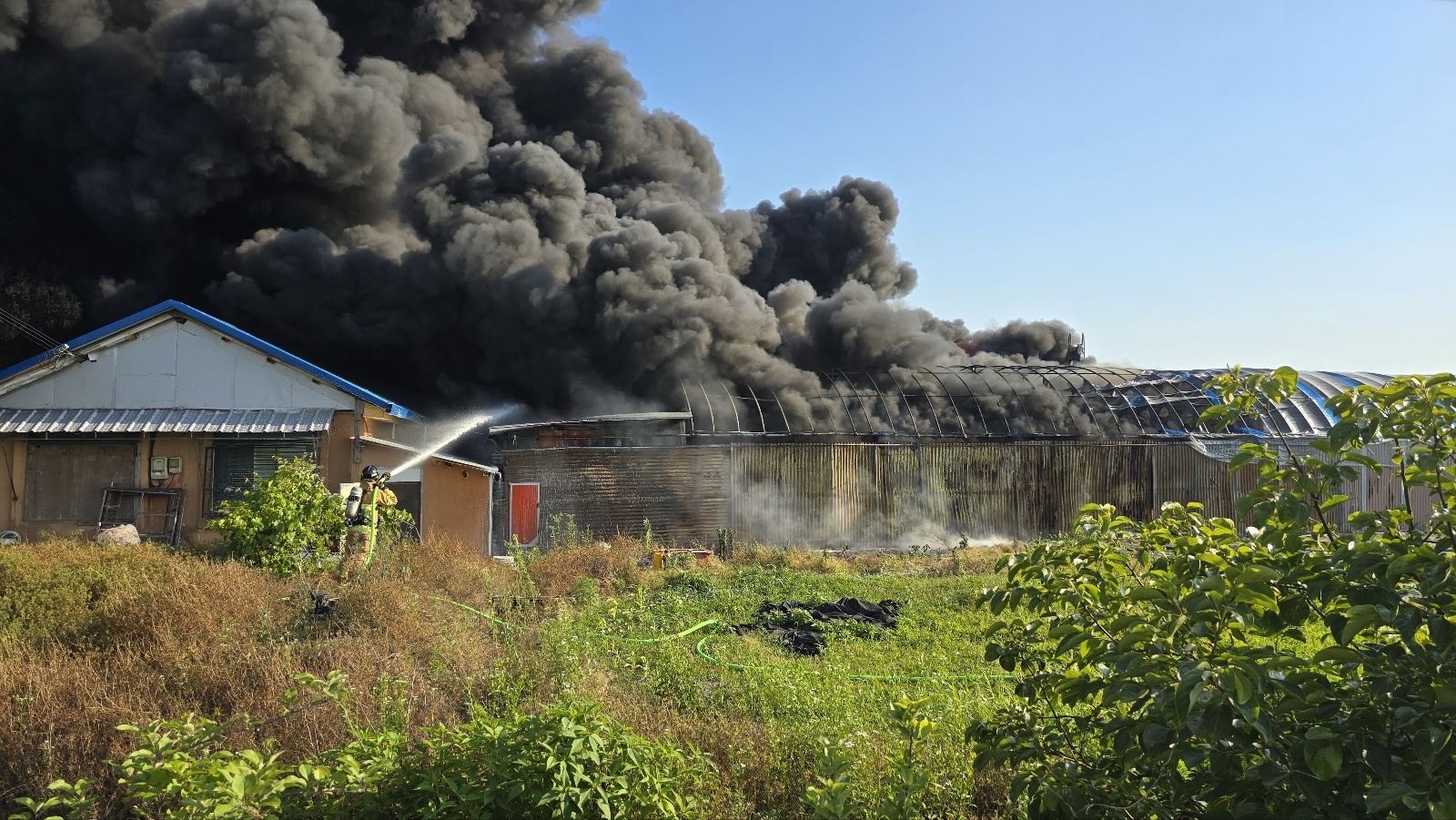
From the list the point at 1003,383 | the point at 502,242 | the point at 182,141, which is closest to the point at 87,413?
the point at 502,242

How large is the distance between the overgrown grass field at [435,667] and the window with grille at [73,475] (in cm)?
473

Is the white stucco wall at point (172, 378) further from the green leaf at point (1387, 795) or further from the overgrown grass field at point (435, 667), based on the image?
the green leaf at point (1387, 795)

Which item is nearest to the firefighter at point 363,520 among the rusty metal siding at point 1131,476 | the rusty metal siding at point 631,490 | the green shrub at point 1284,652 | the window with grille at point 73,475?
the rusty metal siding at point 631,490

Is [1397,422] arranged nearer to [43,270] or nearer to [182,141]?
[182,141]

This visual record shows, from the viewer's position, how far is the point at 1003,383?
20.7 meters

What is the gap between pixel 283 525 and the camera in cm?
934

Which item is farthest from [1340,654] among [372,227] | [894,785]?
[372,227]

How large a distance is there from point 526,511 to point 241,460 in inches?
184

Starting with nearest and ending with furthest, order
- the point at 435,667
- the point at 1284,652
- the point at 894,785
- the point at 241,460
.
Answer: the point at 1284,652 → the point at 894,785 → the point at 435,667 → the point at 241,460

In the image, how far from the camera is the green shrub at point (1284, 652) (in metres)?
2.10

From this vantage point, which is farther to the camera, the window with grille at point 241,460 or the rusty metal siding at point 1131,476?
the rusty metal siding at point 1131,476

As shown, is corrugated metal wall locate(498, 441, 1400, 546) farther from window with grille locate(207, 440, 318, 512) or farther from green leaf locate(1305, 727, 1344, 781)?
green leaf locate(1305, 727, 1344, 781)

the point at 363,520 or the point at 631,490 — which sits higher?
the point at 631,490

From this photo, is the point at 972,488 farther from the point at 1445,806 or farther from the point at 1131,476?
the point at 1445,806
